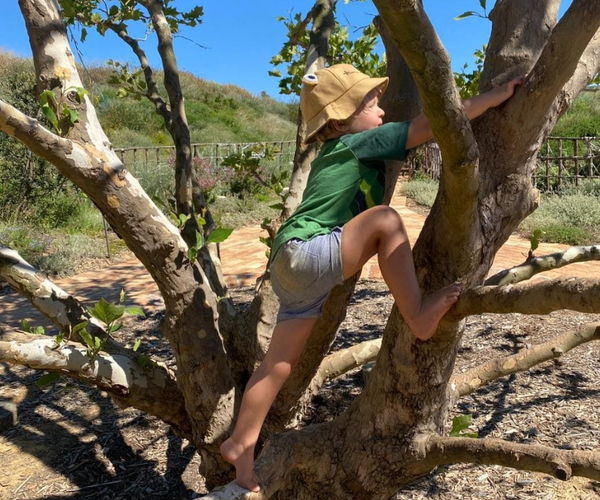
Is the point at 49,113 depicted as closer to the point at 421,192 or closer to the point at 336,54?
the point at 336,54

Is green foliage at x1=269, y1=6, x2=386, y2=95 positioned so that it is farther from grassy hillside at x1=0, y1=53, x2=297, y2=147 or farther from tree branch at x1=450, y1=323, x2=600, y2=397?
grassy hillside at x1=0, y1=53, x2=297, y2=147

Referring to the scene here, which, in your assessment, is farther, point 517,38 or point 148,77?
point 148,77

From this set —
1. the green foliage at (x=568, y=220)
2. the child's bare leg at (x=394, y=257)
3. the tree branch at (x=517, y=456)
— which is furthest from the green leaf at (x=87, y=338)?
the green foliage at (x=568, y=220)

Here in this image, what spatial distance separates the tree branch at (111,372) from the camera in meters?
1.96

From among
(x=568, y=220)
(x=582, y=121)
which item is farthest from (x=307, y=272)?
(x=582, y=121)

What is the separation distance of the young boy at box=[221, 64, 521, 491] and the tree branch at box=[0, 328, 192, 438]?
0.60 m

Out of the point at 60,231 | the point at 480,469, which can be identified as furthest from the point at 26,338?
the point at 60,231

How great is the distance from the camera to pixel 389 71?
7.92ft

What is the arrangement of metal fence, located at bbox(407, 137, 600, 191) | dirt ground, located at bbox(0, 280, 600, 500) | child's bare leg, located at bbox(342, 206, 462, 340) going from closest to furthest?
child's bare leg, located at bbox(342, 206, 462, 340) < dirt ground, located at bbox(0, 280, 600, 500) < metal fence, located at bbox(407, 137, 600, 191)

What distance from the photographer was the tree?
138cm

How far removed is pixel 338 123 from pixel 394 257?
0.56 meters

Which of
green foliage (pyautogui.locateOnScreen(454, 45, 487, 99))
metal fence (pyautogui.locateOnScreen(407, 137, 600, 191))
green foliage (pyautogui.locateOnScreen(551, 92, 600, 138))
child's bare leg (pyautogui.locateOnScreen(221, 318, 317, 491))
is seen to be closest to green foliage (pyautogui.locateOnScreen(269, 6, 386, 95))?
green foliage (pyautogui.locateOnScreen(454, 45, 487, 99))

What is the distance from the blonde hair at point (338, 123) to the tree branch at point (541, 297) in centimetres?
80

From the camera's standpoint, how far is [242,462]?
1.74 meters
